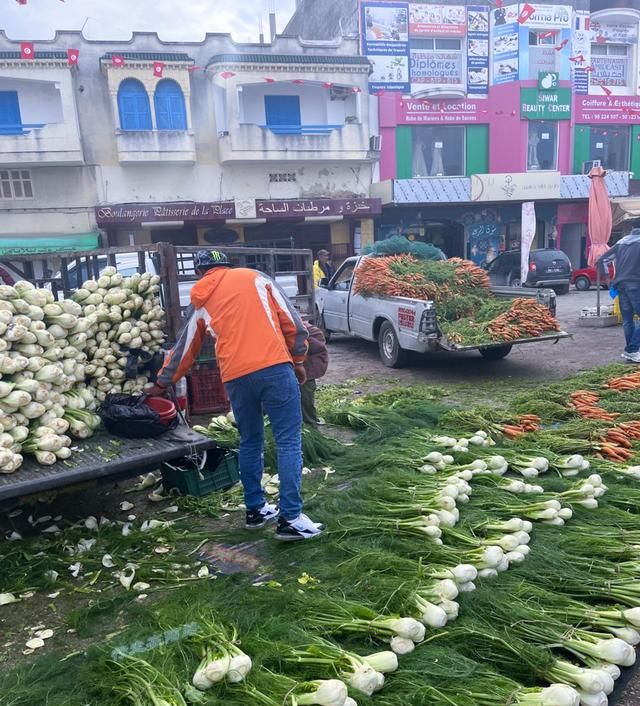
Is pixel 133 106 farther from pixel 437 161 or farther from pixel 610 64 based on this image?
pixel 610 64

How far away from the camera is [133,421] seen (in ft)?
14.1

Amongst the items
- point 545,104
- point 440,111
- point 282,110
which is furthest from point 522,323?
point 545,104

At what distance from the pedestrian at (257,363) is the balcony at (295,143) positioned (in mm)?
20377

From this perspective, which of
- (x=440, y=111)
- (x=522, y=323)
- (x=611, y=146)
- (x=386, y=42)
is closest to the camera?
(x=522, y=323)

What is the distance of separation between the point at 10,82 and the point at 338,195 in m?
12.7

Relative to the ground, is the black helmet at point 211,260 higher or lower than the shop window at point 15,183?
lower

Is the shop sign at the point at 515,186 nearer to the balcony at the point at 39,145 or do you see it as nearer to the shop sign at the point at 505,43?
the shop sign at the point at 505,43

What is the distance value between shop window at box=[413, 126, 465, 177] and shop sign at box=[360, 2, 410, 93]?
7.62ft

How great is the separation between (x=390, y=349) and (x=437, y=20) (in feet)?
67.6

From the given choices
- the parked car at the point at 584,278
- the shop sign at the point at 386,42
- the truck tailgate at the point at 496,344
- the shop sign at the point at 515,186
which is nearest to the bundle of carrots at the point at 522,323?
the truck tailgate at the point at 496,344

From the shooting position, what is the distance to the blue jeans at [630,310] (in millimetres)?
9258

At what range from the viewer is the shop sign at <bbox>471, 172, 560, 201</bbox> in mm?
24938

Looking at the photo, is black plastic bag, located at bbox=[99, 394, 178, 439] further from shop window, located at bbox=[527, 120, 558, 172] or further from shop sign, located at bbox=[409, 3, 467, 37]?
shop window, located at bbox=[527, 120, 558, 172]

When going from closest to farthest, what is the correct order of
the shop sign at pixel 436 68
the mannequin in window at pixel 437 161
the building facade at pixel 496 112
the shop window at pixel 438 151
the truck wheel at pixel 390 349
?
the truck wheel at pixel 390 349
the building facade at pixel 496 112
the shop sign at pixel 436 68
the shop window at pixel 438 151
the mannequin in window at pixel 437 161
